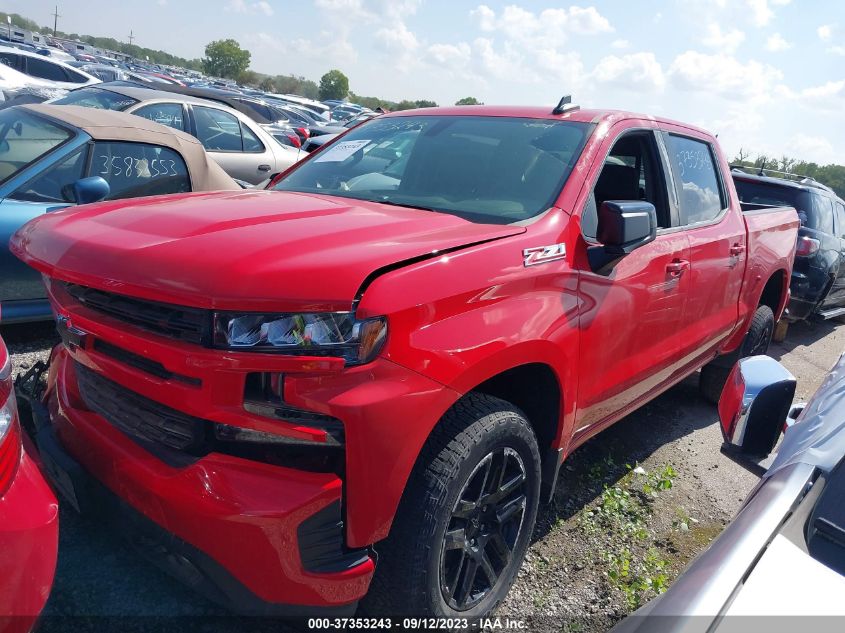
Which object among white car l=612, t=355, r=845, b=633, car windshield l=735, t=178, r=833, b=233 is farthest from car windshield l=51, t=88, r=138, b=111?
white car l=612, t=355, r=845, b=633

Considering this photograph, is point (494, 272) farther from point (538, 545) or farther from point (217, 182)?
point (217, 182)

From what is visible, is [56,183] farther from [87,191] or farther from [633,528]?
[633,528]

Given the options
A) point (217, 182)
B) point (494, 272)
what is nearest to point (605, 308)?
point (494, 272)

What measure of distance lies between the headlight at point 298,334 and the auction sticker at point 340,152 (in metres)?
1.83

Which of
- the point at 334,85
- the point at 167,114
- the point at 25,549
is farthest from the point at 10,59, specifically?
the point at 334,85

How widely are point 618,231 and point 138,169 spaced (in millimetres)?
3643

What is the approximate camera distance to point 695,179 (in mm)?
3926

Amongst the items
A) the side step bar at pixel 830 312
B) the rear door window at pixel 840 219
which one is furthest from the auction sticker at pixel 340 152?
the rear door window at pixel 840 219

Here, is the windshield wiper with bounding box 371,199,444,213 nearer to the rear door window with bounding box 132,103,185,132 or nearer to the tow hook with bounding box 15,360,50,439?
the tow hook with bounding box 15,360,50,439

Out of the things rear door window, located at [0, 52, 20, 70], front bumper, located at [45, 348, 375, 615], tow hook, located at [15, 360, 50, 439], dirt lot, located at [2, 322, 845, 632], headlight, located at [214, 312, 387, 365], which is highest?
headlight, located at [214, 312, 387, 365]

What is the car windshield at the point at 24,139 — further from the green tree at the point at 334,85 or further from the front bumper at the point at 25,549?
the green tree at the point at 334,85

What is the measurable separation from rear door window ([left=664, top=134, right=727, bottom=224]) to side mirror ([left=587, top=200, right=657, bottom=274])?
1.01 meters

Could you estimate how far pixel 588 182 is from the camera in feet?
9.30

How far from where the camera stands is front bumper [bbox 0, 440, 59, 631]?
1.50 meters
